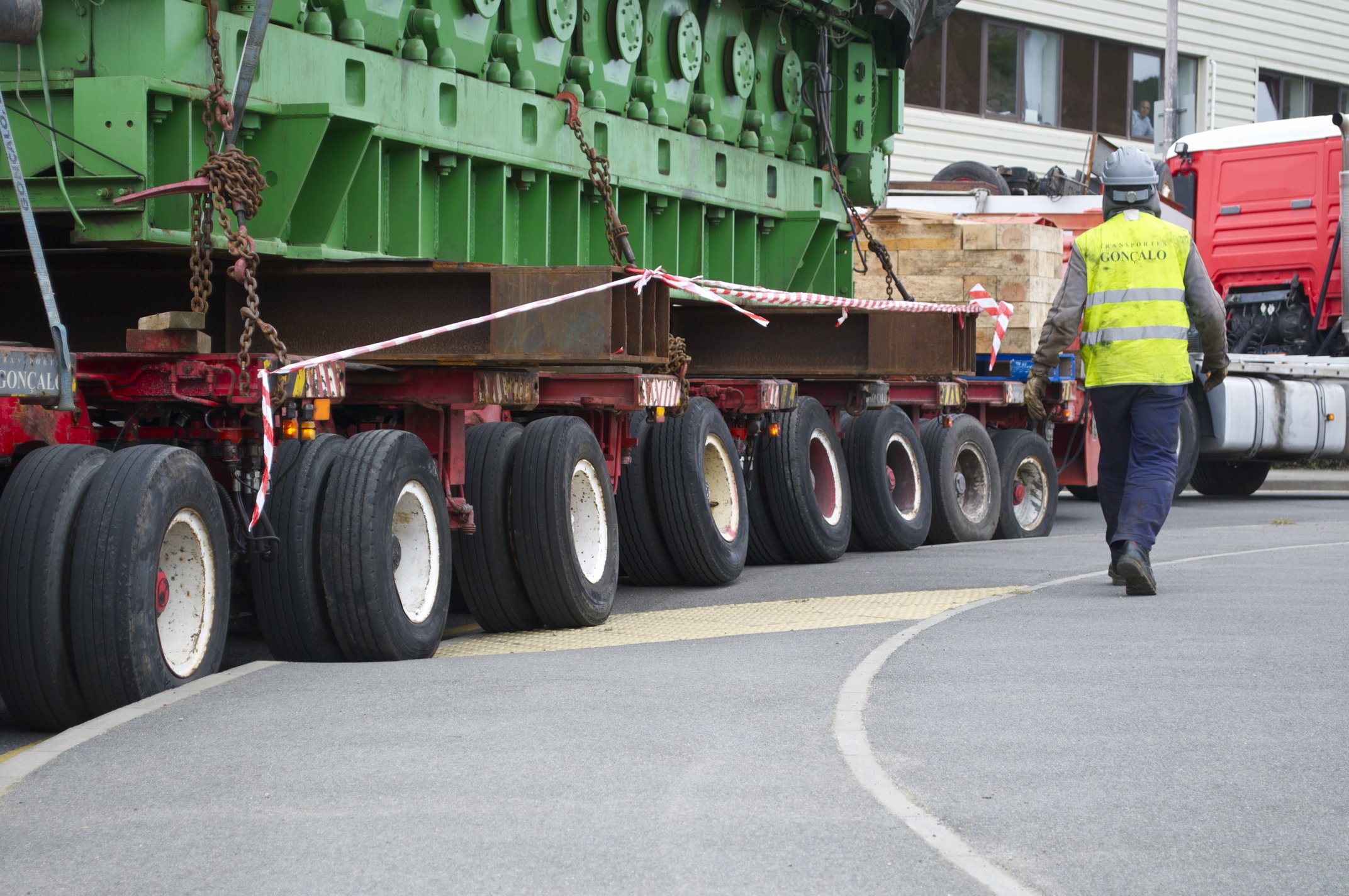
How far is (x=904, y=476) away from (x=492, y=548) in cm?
591

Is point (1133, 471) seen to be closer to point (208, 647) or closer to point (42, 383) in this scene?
point (208, 647)

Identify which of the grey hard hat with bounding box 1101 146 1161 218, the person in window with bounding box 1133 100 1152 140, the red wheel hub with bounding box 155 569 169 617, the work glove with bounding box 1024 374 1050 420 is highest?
the person in window with bounding box 1133 100 1152 140

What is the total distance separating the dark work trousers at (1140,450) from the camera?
9.53m

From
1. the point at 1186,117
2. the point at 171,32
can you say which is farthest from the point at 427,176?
the point at 1186,117

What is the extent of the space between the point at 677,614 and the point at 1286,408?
12.4m

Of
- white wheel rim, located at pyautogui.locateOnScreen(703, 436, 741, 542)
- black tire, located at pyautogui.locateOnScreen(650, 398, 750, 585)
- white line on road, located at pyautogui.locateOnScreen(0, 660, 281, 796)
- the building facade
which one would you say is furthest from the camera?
the building facade

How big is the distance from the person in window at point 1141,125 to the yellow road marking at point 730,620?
2366cm

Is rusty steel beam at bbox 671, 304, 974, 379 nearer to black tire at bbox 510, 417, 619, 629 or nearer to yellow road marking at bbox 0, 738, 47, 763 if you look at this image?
black tire at bbox 510, 417, 619, 629

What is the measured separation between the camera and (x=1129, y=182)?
983 cm

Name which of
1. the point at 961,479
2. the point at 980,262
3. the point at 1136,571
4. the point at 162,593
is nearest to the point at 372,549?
the point at 162,593

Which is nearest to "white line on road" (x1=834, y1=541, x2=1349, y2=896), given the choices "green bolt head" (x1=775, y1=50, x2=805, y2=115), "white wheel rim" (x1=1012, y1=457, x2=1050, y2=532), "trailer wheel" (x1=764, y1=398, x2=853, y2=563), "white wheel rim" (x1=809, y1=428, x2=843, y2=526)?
"trailer wheel" (x1=764, y1=398, x2=853, y2=563)

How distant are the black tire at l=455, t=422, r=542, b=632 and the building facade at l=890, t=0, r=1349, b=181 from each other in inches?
798

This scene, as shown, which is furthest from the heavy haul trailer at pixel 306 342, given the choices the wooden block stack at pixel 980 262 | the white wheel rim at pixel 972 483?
the wooden block stack at pixel 980 262

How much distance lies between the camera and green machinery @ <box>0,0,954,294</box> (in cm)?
741
